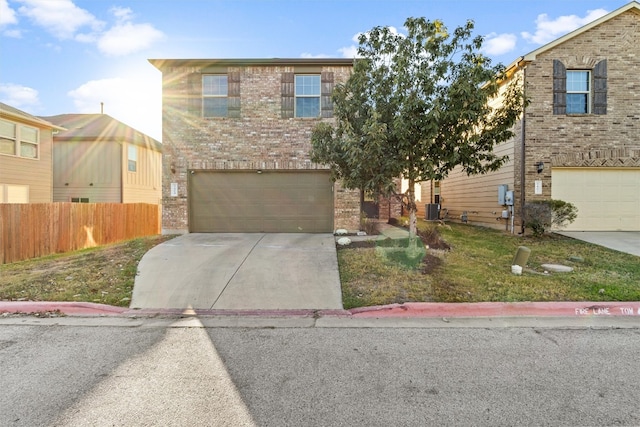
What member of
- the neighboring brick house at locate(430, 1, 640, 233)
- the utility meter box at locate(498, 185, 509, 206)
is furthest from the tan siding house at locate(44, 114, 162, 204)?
the neighboring brick house at locate(430, 1, 640, 233)

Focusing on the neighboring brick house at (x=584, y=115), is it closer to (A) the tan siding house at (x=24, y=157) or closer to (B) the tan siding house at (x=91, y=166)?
(B) the tan siding house at (x=91, y=166)

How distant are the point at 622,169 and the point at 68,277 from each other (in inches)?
620

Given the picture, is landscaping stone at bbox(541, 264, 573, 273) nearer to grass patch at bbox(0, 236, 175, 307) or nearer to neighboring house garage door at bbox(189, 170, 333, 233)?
neighboring house garage door at bbox(189, 170, 333, 233)

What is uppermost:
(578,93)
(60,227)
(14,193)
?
(578,93)

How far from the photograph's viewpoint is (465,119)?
6809 millimetres

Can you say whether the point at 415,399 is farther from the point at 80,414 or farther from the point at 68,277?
the point at 68,277

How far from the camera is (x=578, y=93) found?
11.1m

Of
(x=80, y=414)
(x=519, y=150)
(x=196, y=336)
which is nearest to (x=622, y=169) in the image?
(x=519, y=150)

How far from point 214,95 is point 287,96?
7.97 feet

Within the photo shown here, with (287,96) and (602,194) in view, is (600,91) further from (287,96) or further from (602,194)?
(287,96)

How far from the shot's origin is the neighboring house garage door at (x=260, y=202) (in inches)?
437

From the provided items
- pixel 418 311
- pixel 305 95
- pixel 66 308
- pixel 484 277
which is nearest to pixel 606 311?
pixel 484 277

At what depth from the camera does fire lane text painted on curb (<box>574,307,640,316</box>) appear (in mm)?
4887

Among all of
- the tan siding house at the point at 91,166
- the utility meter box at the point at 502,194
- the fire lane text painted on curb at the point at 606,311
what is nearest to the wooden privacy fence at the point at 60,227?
the tan siding house at the point at 91,166
